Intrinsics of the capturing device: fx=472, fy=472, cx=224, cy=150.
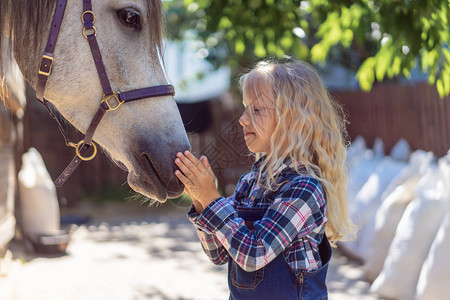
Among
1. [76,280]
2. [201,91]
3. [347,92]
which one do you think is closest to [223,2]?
[76,280]

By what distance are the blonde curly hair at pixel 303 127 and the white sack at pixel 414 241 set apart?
190 cm

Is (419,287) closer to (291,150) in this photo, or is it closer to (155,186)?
(291,150)

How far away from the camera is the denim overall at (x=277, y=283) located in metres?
1.39

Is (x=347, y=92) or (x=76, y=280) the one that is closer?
(x=76, y=280)

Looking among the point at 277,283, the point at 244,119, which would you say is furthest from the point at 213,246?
the point at 244,119

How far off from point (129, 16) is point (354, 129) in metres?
7.40

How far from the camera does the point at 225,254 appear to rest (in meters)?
1.61

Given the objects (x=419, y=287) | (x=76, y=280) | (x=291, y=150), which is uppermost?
(x=291, y=150)

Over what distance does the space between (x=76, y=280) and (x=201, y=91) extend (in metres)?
18.6

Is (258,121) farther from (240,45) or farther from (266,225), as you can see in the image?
(240,45)

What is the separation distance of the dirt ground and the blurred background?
10.0 inches

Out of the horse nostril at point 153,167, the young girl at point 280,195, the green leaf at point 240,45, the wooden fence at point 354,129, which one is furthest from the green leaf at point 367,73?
the horse nostril at point 153,167

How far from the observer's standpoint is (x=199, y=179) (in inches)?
53.6

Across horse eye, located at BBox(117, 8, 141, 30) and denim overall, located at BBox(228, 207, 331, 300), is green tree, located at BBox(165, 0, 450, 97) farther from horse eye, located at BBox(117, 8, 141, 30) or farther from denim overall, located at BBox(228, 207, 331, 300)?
denim overall, located at BBox(228, 207, 331, 300)
